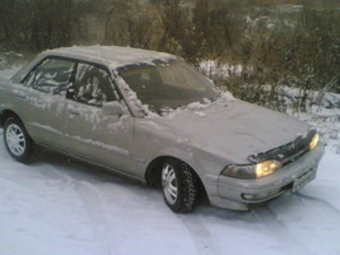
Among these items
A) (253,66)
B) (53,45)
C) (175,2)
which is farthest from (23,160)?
(53,45)

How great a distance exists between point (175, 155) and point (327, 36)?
537cm

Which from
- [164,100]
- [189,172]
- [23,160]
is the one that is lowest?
[23,160]

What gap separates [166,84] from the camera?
5973 millimetres

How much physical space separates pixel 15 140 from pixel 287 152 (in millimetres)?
3526

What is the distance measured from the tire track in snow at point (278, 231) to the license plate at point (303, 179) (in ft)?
1.16

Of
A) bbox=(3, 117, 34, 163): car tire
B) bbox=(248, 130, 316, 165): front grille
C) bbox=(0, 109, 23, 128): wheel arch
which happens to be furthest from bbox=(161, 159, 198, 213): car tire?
bbox=(0, 109, 23, 128): wheel arch

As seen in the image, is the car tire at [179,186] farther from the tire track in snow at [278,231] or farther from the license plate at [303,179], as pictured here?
the license plate at [303,179]

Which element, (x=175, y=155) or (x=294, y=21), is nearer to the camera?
(x=175, y=155)

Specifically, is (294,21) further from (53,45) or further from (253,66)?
(53,45)

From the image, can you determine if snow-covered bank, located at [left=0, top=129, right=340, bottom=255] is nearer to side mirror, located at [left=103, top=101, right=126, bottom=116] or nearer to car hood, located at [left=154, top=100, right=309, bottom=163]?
car hood, located at [left=154, top=100, right=309, bottom=163]

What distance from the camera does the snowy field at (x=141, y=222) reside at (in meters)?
4.56

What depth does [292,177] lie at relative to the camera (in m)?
4.88

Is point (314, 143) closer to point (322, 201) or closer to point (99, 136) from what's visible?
point (322, 201)

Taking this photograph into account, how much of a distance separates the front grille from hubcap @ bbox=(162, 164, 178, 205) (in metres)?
0.85
